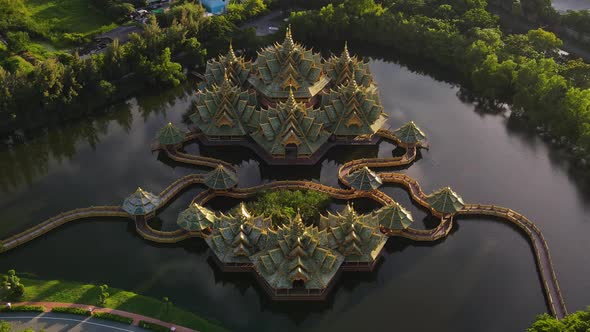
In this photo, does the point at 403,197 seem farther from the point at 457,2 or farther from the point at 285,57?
the point at 457,2

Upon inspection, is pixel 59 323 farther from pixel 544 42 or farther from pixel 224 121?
pixel 544 42

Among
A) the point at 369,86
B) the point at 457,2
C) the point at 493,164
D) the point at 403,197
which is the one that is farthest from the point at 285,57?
the point at 457,2

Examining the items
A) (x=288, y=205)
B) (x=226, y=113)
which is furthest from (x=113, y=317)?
(x=226, y=113)

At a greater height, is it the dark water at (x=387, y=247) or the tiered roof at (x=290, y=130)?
the tiered roof at (x=290, y=130)

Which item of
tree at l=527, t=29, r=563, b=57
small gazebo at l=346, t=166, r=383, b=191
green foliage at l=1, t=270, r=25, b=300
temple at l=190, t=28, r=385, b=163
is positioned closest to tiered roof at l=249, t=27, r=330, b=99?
temple at l=190, t=28, r=385, b=163

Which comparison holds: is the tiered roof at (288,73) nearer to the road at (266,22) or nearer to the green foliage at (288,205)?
the green foliage at (288,205)

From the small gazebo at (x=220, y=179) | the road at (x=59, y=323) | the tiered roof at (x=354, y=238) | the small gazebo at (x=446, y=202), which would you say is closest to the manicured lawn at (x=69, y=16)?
the small gazebo at (x=220, y=179)

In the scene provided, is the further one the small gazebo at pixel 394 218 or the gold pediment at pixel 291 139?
the gold pediment at pixel 291 139

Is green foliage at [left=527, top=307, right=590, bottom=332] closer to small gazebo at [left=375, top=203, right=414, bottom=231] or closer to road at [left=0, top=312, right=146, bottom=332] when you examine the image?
small gazebo at [left=375, top=203, right=414, bottom=231]
